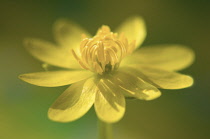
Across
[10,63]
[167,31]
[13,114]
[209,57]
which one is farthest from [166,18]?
[13,114]

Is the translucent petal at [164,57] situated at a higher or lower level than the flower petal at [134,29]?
lower

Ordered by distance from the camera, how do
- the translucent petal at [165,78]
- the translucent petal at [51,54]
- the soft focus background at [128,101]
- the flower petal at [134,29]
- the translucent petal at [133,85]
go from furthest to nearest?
1. the soft focus background at [128,101]
2. the flower petal at [134,29]
3. the translucent petal at [51,54]
4. the translucent petal at [165,78]
5. the translucent petal at [133,85]

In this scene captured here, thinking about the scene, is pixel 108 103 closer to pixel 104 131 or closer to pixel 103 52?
pixel 104 131

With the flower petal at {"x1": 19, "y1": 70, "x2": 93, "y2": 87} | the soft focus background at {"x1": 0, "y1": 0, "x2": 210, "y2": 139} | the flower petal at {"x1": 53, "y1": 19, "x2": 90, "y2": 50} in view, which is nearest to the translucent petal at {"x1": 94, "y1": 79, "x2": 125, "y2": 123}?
the flower petal at {"x1": 19, "y1": 70, "x2": 93, "y2": 87}

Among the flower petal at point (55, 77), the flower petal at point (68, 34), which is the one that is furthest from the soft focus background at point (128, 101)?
the flower petal at point (55, 77)

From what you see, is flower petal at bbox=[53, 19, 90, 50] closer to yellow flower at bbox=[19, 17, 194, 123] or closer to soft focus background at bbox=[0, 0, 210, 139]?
yellow flower at bbox=[19, 17, 194, 123]

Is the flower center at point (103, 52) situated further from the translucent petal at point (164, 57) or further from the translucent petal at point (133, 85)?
the translucent petal at point (164, 57)
